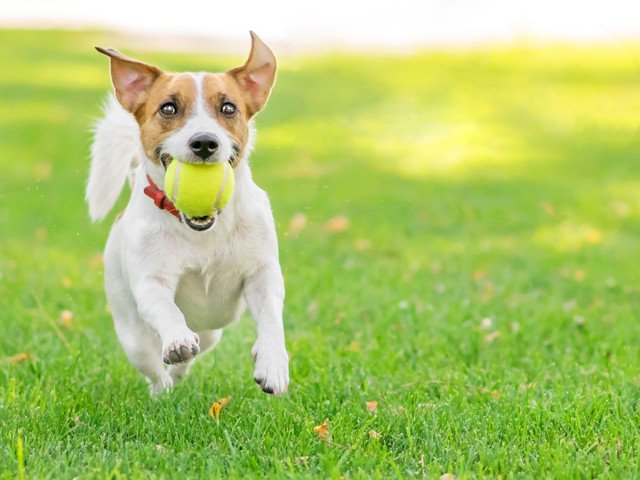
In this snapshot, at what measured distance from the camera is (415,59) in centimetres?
1997

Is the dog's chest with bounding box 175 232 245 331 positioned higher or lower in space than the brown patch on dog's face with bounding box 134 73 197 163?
lower

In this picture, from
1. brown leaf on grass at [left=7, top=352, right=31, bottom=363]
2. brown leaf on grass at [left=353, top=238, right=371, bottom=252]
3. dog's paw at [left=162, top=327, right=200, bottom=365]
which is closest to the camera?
Answer: dog's paw at [left=162, top=327, right=200, bottom=365]

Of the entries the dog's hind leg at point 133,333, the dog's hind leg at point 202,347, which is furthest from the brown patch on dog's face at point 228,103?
the dog's hind leg at point 202,347

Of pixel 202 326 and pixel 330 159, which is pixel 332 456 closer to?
pixel 202 326

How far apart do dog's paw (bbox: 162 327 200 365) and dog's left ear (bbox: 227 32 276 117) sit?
3.50ft

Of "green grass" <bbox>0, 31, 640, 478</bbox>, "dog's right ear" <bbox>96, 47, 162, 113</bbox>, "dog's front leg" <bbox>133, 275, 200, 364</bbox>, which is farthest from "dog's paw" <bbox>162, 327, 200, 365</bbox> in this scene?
"dog's right ear" <bbox>96, 47, 162, 113</bbox>

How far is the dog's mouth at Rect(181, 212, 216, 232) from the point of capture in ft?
12.8

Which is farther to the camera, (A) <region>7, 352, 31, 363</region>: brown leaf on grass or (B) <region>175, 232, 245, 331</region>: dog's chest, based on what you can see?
(A) <region>7, 352, 31, 363</region>: brown leaf on grass

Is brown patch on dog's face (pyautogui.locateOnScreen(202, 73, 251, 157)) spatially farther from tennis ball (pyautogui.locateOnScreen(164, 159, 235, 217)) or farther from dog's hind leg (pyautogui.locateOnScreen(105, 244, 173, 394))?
dog's hind leg (pyautogui.locateOnScreen(105, 244, 173, 394))

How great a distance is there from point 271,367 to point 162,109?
111 centimetres

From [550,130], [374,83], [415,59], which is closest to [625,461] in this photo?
[550,130]

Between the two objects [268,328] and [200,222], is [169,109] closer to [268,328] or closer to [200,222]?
[200,222]

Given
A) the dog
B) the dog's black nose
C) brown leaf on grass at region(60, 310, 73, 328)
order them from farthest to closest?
brown leaf on grass at region(60, 310, 73, 328)
the dog
the dog's black nose

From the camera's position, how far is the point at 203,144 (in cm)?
372
